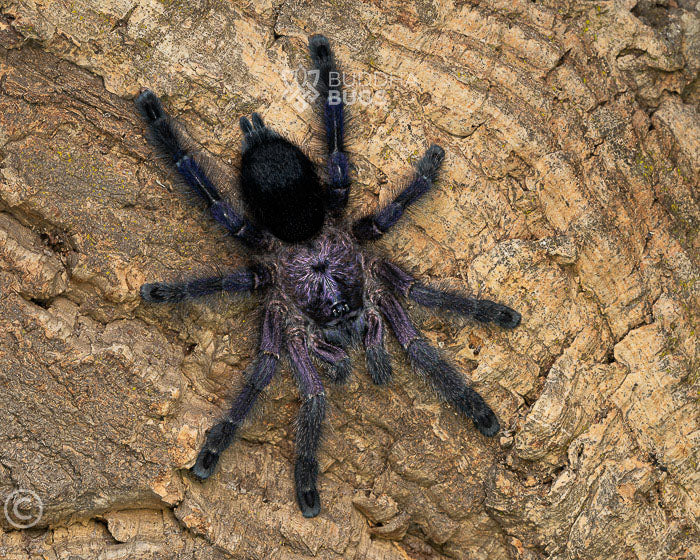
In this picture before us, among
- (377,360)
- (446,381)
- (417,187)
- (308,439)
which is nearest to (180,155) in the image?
Result: (417,187)

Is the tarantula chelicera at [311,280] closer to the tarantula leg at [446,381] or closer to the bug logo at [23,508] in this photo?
the tarantula leg at [446,381]

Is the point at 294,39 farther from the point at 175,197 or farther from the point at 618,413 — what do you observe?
the point at 618,413

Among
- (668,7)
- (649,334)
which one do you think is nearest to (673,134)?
(668,7)

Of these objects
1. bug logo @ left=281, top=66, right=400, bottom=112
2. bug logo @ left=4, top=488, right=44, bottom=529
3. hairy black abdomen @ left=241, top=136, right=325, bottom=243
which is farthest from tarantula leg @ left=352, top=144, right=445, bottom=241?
bug logo @ left=4, top=488, right=44, bottom=529

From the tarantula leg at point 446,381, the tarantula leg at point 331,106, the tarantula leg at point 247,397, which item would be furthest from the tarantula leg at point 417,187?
the tarantula leg at point 247,397

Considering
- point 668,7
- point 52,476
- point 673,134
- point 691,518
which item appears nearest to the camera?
point 52,476

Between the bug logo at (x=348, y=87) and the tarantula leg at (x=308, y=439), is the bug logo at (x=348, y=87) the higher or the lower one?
the higher one
